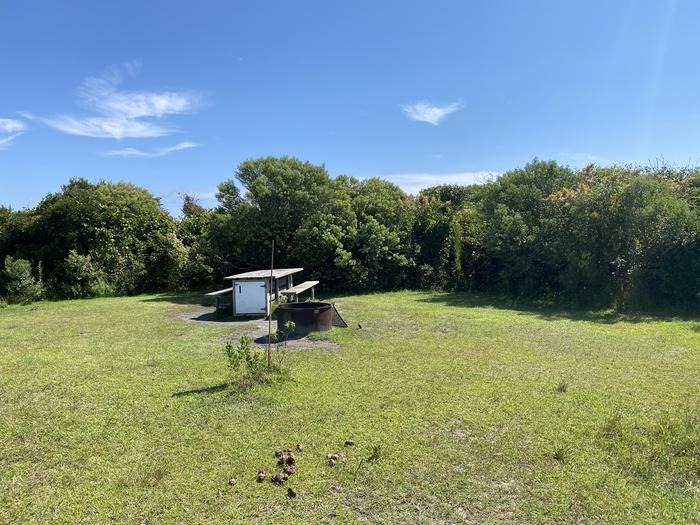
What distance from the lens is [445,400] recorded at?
185 inches

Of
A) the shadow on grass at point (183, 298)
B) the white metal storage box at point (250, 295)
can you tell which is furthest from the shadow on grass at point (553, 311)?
the shadow on grass at point (183, 298)

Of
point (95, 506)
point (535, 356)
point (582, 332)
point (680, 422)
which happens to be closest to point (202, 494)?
point (95, 506)

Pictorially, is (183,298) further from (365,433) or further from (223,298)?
(365,433)

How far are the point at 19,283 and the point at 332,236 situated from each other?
946cm

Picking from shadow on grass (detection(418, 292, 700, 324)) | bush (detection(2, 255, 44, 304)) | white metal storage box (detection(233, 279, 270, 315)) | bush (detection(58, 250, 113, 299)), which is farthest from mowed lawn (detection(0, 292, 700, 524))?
bush (detection(58, 250, 113, 299))

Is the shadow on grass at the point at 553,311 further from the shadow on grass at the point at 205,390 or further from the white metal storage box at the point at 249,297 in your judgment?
the shadow on grass at the point at 205,390

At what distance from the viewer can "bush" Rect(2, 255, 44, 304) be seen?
13.5 meters

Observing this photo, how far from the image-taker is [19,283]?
13555mm

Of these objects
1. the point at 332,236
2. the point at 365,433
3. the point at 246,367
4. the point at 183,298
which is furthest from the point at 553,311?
the point at 183,298

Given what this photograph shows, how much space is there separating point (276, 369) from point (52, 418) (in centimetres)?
220

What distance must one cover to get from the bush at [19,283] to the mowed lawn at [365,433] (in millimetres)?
7646

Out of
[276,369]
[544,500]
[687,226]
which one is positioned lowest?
[544,500]

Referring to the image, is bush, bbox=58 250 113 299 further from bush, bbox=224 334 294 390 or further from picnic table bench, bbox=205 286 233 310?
bush, bbox=224 334 294 390

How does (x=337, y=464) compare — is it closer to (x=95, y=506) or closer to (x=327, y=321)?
(x=95, y=506)
